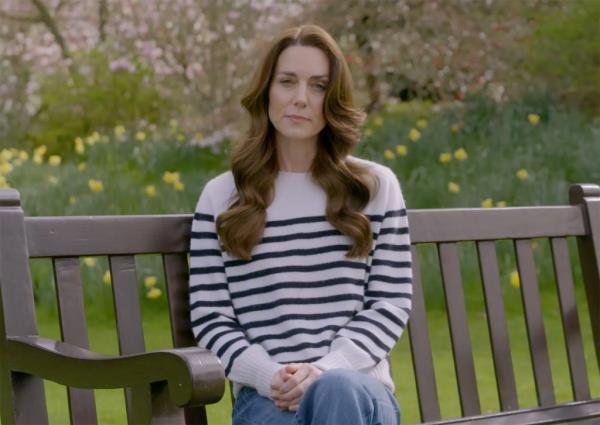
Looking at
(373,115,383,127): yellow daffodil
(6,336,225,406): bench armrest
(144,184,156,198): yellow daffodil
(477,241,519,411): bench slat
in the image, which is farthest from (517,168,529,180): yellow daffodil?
(6,336,225,406): bench armrest

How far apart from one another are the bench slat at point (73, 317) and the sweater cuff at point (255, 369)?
1.01 ft

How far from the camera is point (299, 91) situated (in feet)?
8.75

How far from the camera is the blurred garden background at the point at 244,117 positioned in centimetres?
624

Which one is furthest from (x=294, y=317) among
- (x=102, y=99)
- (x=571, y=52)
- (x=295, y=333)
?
(x=102, y=99)

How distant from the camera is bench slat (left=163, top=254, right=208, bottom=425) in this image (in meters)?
2.61

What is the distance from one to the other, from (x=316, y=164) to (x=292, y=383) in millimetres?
573

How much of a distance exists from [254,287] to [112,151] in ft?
16.5

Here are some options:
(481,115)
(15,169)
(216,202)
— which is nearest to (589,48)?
(481,115)

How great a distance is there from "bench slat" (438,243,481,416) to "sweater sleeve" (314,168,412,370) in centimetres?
34

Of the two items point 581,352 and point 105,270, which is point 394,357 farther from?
point 581,352

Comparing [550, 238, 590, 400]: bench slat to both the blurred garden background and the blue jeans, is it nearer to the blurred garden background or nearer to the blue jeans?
the blue jeans

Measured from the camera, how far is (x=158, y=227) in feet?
8.48

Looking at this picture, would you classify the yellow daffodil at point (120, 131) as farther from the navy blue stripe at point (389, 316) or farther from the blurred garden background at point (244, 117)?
the navy blue stripe at point (389, 316)

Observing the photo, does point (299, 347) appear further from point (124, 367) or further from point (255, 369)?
point (124, 367)
